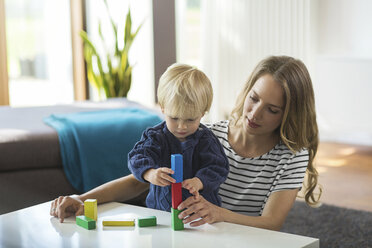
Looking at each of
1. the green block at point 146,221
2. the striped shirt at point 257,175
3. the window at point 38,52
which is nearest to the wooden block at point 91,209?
the green block at point 146,221

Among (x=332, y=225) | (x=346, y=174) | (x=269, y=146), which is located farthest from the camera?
(x=346, y=174)

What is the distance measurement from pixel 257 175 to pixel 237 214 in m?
0.33

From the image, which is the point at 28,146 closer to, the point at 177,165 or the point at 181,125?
the point at 181,125

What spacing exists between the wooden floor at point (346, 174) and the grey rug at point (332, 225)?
7.3 inches

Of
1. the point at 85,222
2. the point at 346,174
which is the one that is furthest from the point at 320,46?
the point at 85,222

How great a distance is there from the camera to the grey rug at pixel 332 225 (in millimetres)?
2721

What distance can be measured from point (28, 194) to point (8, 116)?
0.70 metres

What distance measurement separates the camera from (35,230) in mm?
1258

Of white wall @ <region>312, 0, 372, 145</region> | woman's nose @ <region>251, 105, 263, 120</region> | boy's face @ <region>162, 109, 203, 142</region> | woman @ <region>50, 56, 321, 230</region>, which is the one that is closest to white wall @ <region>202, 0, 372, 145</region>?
white wall @ <region>312, 0, 372, 145</region>

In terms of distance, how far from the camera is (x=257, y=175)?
5.53 ft

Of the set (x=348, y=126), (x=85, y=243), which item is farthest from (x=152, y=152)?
(x=348, y=126)

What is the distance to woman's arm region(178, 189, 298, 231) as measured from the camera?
126 cm

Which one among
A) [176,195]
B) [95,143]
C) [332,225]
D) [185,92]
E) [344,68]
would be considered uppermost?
[185,92]

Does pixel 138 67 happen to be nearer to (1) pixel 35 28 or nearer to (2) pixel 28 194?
(1) pixel 35 28
